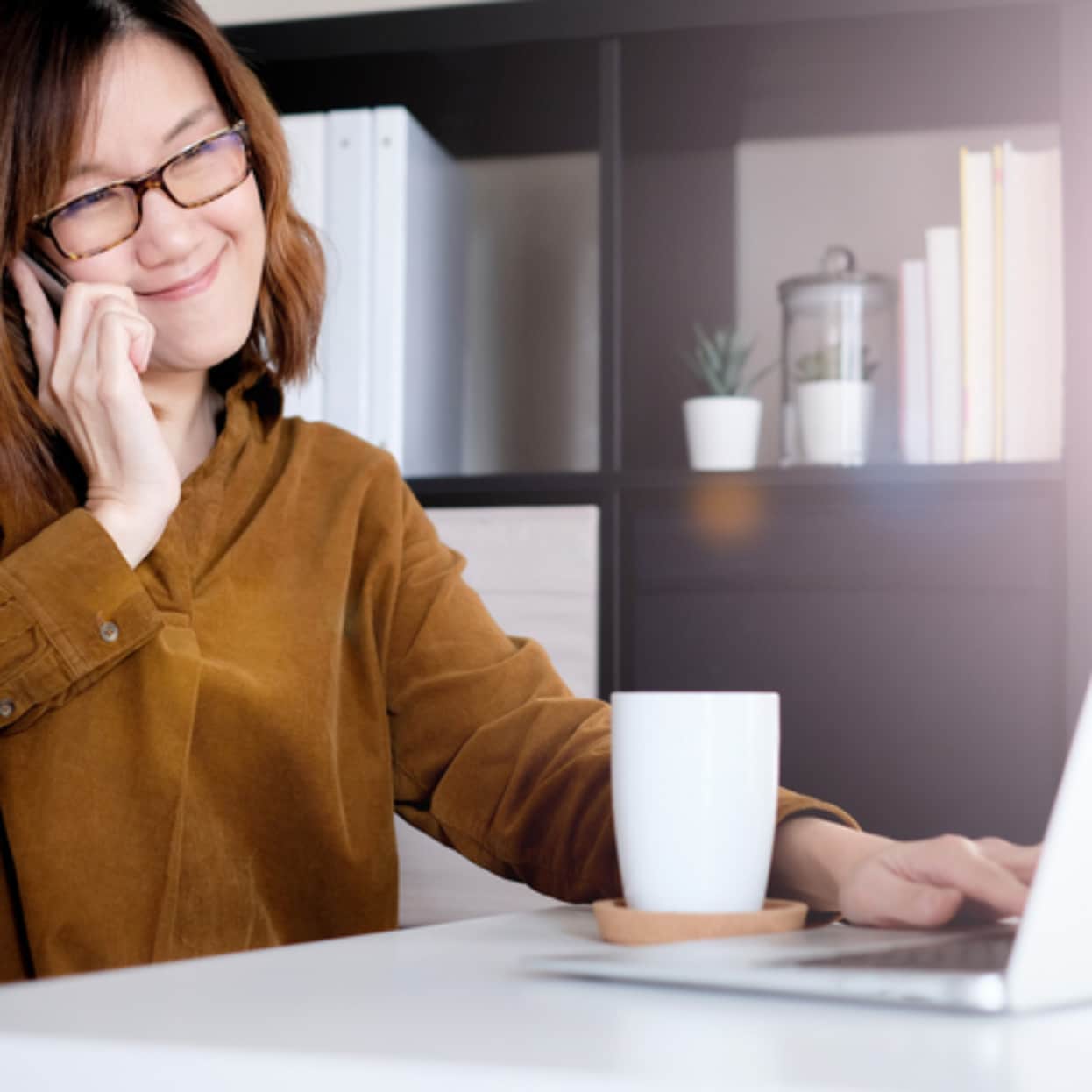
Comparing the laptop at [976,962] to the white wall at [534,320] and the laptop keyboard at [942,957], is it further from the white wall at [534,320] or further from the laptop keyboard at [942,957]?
the white wall at [534,320]

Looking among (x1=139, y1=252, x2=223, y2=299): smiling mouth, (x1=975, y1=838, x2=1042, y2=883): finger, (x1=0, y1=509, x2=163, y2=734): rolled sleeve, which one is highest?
(x1=139, y1=252, x2=223, y2=299): smiling mouth

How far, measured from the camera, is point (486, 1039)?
16.1 inches

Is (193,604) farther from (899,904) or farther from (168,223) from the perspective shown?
(899,904)

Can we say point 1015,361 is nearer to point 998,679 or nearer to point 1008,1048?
point 998,679

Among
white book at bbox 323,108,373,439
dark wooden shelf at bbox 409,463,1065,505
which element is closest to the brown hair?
Answer: white book at bbox 323,108,373,439

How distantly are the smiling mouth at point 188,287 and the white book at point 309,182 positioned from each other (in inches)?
20.8

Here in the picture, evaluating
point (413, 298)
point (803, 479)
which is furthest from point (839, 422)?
point (413, 298)

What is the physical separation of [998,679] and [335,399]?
881 mm

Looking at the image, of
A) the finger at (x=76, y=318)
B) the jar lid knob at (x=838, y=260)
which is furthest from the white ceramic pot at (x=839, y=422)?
the finger at (x=76, y=318)

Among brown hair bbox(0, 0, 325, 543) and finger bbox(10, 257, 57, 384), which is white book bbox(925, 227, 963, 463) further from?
finger bbox(10, 257, 57, 384)

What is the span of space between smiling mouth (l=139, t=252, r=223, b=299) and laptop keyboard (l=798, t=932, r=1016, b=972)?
919 millimetres

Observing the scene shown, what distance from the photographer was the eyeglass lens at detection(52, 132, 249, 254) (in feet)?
4.00

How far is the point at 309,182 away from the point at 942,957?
152cm

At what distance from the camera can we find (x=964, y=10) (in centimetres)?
165
